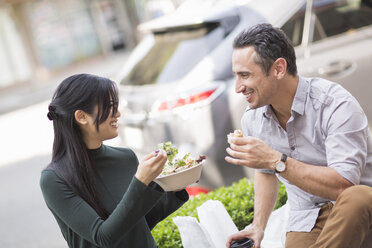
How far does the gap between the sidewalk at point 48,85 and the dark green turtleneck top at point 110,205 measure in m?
14.6

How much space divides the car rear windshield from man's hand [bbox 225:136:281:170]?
2.23m

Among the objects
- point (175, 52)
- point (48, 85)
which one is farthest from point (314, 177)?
point (48, 85)

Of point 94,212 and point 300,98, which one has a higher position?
point 300,98

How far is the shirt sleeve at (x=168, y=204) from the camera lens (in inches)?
93.2

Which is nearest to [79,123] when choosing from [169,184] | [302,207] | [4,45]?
[169,184]

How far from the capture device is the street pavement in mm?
5371

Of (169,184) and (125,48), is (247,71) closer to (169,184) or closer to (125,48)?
(169,184)

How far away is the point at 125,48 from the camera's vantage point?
22.5m

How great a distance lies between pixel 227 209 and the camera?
2.99m

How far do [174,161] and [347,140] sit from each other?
733 mm

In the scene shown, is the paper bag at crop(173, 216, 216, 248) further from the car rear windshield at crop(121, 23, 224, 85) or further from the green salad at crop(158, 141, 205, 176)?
the car rear windshield at crop(121, 23, 224, 85)

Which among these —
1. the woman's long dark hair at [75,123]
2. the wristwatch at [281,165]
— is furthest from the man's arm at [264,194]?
the woman's long dark hair at [75,123]

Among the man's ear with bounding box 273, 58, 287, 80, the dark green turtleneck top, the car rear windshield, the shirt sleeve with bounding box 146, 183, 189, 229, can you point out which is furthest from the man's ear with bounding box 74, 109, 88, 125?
the car rear windshield

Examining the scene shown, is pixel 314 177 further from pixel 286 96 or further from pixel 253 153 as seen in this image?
pixel 286 96
